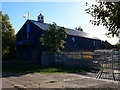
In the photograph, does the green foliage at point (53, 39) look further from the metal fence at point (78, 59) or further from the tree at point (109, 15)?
the tree at point (109, 15)

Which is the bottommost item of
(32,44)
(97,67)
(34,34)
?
(97,67)

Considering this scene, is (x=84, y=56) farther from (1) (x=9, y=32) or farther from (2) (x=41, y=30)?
(2) (x=41, y=30)

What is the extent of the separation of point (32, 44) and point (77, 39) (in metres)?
12.4

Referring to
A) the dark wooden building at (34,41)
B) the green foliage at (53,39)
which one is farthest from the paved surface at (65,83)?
the dark wooden building at (34,41)

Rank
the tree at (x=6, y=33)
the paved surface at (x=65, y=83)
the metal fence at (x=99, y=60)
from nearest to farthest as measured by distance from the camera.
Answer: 1. the paved surface at (x=65, y=83)
2. the metal fence at (x=99, y=60)
3. the tree at (x=6, y=33)

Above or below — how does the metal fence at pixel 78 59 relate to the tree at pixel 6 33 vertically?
below

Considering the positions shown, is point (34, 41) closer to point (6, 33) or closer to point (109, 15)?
point (6, 33)

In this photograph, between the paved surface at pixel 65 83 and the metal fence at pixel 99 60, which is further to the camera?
the metal fence at pixel 99 60

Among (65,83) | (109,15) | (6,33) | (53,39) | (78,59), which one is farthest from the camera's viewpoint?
(6,33)

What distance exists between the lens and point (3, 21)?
29078mm

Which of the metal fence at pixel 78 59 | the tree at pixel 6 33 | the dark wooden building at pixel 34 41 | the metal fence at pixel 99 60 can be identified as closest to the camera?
the metal fence at pixel 99 60

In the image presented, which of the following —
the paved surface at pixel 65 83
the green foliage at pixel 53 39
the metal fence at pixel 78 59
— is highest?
the green foliage at pixel 53 39

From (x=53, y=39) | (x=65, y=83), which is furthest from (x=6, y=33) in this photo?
(x=65, y=83)

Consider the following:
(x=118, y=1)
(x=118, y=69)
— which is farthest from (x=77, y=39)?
(x=118, y=1)
